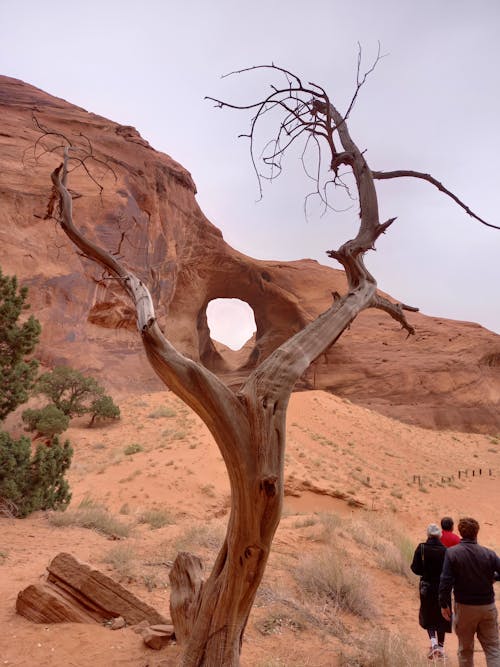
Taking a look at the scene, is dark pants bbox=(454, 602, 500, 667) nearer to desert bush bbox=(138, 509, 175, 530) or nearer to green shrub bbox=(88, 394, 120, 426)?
desert bush bbox=(138, 509, 175, 530)

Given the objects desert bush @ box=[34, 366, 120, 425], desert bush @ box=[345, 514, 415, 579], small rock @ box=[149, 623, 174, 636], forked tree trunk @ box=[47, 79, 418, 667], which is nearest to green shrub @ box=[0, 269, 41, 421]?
small rock @ box=[149, 623, 174, 636]

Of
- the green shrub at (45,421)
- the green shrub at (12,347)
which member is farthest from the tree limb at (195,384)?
the green shrub at (45,421)

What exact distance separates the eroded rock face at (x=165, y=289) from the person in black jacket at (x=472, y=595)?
45.3 ft

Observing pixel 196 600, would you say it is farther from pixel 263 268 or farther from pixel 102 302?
pixel 263 268

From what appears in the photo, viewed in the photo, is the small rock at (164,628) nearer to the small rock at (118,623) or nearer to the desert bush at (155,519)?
the small rock at (118,623)

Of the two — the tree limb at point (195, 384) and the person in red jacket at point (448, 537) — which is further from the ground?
the tree limb at point (195, 384)

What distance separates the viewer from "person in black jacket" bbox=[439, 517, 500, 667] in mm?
3193

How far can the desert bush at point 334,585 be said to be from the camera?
4965mm

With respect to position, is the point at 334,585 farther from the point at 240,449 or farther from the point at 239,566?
the point at 240,449

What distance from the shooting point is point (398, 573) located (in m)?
6.62

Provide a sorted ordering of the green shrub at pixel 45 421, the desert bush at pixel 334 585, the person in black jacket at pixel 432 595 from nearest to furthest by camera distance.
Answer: the person in black jacket at pixel 432 595 → the desert bush at pixel 334 585 → the green shrub at pixel 45 421

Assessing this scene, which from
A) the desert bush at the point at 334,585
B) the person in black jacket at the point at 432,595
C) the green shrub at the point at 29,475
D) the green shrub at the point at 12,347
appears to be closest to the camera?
the person in black jacket at the point at 432,595

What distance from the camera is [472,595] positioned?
319cm

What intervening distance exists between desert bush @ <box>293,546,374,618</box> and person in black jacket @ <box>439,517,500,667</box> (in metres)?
1.79
